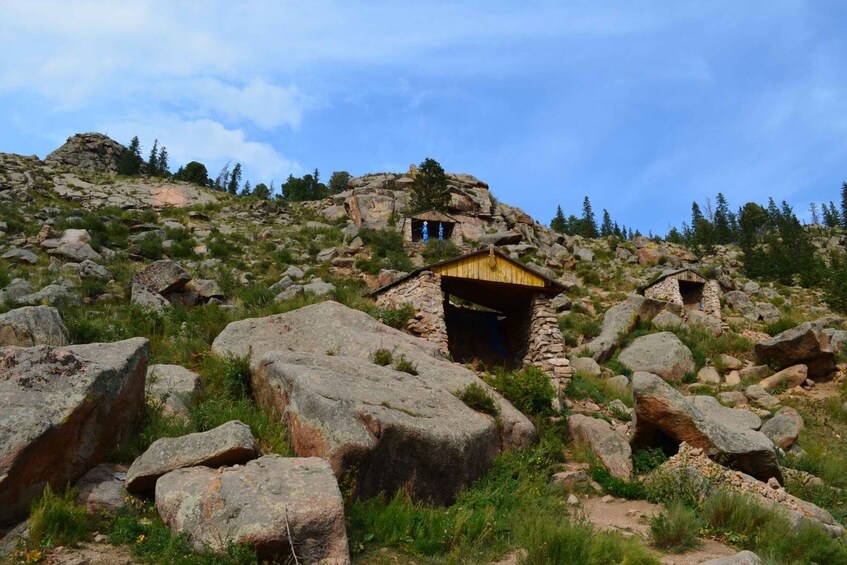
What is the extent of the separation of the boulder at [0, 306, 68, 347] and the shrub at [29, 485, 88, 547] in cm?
425

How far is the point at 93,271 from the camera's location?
1778 cm

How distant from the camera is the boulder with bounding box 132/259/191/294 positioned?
51.3ft

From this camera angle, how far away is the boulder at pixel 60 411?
18.4 ft

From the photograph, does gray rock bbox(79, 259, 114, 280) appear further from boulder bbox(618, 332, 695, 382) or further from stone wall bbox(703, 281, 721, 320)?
stone wall bbox(703, 281, 721, 320)

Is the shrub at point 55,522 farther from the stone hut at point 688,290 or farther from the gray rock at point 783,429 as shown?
the stone hut at point 688,290

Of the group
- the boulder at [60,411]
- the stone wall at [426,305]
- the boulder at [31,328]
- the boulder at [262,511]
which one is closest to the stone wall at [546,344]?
the stone wall at [426,305]

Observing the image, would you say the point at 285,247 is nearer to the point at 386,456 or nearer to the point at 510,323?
the point at 510,323

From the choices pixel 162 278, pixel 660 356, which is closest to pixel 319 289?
pixel 162 278

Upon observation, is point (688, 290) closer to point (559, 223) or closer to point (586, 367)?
point (586, 367)

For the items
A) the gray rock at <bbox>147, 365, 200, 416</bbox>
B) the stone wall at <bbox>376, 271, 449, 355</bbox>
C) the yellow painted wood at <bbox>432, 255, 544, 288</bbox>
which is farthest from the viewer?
the yellow painted wood at <bbox>432, 255, 544, 288</bbox>

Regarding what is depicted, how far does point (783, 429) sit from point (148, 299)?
14.9m

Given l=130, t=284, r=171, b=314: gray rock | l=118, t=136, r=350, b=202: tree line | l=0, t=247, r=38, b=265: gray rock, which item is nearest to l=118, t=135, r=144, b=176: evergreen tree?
l=118, t=136, r=350, b=202: tree line

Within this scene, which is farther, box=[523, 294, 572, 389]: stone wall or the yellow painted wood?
the yellow painted wood

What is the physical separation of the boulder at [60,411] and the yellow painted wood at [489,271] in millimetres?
8635
